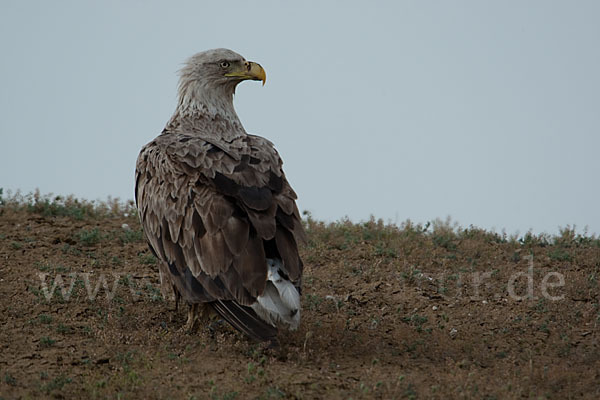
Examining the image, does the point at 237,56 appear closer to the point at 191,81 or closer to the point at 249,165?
the point at 191,81

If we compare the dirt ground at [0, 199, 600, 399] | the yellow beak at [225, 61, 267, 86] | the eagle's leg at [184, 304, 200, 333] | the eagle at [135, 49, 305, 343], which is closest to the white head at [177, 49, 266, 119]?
the yellow beak at [225, 61, 267, 86]

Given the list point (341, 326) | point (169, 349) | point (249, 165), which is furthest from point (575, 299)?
point (169, 349)

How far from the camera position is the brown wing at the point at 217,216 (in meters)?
7.23

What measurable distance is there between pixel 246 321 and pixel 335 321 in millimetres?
1448

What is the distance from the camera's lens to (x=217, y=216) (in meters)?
7.46

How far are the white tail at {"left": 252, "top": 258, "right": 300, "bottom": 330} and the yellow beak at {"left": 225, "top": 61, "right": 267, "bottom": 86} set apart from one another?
11.3 ft

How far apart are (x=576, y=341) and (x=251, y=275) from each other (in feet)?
Result: 11.0

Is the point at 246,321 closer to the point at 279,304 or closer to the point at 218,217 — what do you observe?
the point at 279,304

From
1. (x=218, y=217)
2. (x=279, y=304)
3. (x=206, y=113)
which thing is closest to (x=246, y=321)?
(x=279, y=304)

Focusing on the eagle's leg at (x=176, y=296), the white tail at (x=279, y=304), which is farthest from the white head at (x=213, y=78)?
the white tail at (x=279, y=304)

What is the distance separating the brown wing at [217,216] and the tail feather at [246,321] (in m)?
0.07

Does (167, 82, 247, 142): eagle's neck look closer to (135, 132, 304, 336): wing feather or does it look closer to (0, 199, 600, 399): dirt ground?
(135, 132, 304, 336): wing feather

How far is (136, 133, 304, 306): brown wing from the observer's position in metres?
7.23

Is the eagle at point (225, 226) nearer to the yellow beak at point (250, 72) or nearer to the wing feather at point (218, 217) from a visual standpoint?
the wing feather at point (218, 217)
